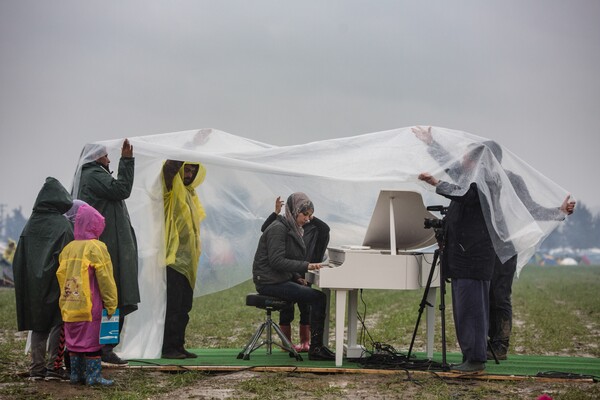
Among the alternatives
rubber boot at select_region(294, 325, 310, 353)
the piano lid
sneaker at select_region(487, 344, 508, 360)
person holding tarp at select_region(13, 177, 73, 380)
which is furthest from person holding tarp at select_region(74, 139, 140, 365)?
sneaker at select_region(487, 344, 508, 360)

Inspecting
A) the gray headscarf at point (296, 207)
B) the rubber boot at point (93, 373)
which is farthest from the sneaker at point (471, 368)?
the rubber boot at point (93, 373)

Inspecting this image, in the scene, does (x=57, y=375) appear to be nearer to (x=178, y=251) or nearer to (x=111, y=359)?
(x=111, y=359)

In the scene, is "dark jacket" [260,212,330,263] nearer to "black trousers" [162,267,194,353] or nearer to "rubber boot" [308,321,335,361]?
"rubber boot" [308,321,335,361]

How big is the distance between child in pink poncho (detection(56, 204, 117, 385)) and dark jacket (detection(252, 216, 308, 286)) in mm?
1867

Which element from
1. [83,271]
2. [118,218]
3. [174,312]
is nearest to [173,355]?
[174,312]

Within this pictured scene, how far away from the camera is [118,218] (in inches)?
309

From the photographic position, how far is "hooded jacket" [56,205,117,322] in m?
6.85

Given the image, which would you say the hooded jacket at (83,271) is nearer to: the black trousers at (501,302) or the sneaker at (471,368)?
the sneaker at (471,368)

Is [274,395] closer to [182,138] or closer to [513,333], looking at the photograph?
[182,138]

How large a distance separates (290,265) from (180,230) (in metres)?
1.07

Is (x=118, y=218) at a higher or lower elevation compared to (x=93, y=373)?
higher

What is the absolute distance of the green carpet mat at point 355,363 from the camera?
8.02 metres

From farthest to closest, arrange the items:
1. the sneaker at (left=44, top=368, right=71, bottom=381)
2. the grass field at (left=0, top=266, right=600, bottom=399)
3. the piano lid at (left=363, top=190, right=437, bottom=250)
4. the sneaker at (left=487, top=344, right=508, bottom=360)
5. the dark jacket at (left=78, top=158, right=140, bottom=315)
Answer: the sneaker at (left=487, top=344, right=508, bottom=360) → the piano lid at (left=363, top=190, right=437, bottom=250) → the dark jacket at (left=78, top=158, right=140, bottom=315) → the sneaker at (left=44, top=368, right=71, bottom=381) → the grass field at (left=0, top=266, right=600, bottom=399)

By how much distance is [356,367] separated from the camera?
8.14 metres
